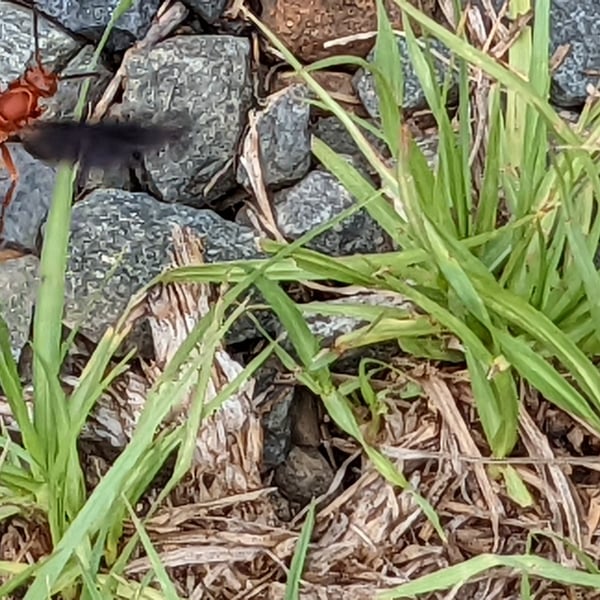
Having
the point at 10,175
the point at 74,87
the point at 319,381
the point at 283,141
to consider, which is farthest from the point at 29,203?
the point at 319,381

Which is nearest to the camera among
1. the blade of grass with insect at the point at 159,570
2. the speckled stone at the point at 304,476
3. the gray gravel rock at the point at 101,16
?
the blade of grass with insect at the point at 159,570

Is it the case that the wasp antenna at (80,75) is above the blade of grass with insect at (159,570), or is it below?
above

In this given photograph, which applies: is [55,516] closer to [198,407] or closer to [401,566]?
[198,407]

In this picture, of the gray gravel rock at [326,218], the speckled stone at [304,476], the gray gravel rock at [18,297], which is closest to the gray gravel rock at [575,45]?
the gray gravel rock at [326,218]

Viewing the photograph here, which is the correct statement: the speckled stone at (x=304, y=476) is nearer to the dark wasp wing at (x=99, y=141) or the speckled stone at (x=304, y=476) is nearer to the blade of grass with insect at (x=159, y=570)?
the blade of grass with insect at (x=159, y=570)

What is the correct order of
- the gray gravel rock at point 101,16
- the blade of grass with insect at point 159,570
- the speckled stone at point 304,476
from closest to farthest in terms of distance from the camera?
the blade of grass with insect at point 159,570 < the speckled stone at point 304,476 < the gray gravel rock at point 101,16

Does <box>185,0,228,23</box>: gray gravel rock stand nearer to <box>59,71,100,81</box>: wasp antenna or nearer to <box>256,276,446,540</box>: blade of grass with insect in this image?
<box>59,71,100,81</box>: wasp antenna

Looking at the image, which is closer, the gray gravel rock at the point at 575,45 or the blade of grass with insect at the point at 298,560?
the blade of grass with insect at the point at 298,560
